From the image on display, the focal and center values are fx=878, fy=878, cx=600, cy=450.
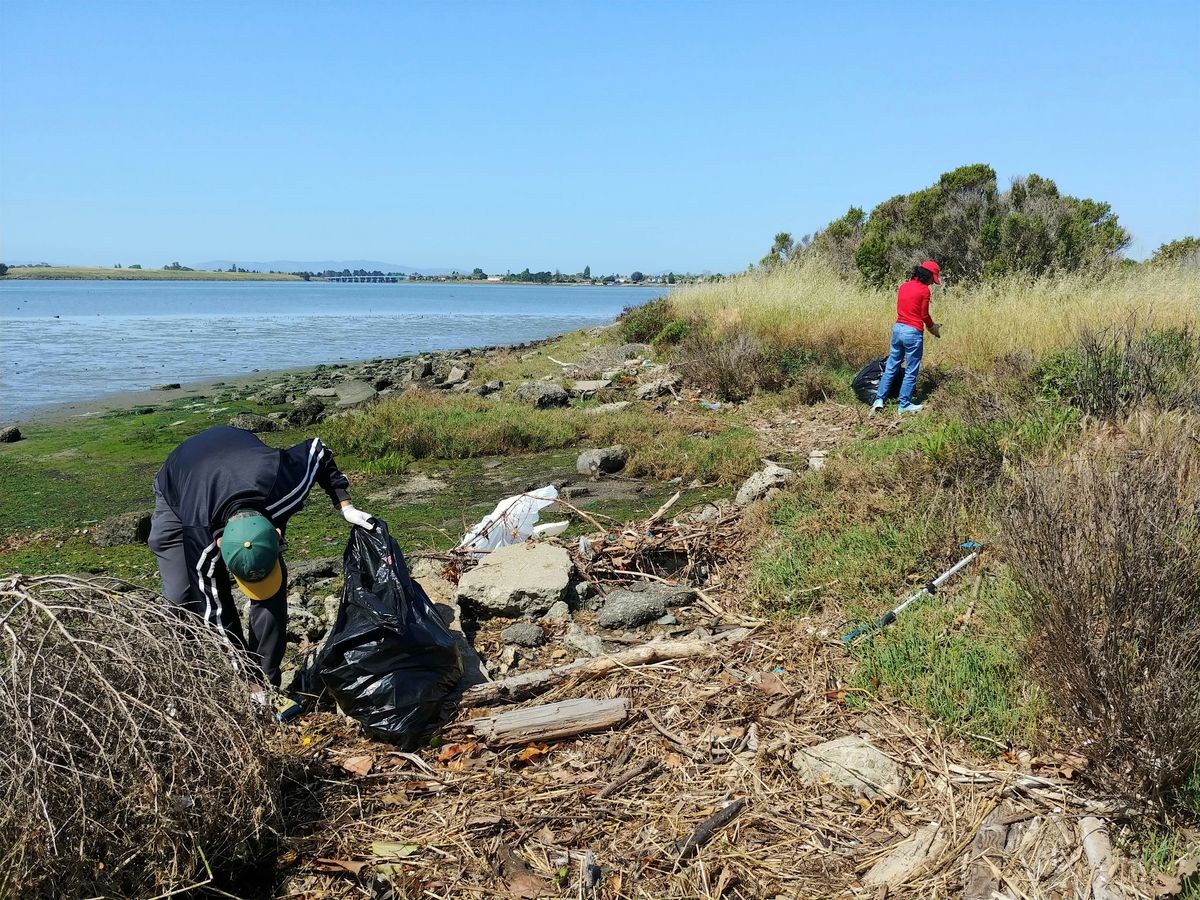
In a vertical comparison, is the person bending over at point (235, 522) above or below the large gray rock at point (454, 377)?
above

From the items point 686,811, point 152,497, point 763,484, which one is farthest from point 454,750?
point 152,497

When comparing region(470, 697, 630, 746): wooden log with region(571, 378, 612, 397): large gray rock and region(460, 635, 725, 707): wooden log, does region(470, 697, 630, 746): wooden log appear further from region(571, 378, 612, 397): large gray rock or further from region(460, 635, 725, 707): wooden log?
region(571, 378, 612, 397): large gray rock

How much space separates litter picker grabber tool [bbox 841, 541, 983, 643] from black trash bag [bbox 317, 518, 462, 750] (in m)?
2.16

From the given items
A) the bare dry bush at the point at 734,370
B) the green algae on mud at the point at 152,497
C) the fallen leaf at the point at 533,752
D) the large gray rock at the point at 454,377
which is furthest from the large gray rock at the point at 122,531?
the large gray rock at the point at 454,377

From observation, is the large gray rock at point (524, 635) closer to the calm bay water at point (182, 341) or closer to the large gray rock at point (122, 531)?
the large gray rock at point (122, 531)

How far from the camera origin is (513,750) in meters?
4.19

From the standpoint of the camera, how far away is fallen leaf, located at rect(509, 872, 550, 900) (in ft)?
10.6

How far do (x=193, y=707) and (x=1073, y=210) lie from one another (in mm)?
20220

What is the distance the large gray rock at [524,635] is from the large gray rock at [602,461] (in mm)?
4710

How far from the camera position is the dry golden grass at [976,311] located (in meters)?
11.4

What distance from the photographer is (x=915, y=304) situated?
1103cm

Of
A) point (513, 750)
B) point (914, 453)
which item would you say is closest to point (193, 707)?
point (513, 750)

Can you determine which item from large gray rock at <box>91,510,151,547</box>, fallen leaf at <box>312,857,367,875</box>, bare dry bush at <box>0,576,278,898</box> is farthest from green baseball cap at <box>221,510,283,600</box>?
large gray rock at <box>91,510,151,547</box>

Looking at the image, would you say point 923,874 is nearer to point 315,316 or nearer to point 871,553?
point 871,553
